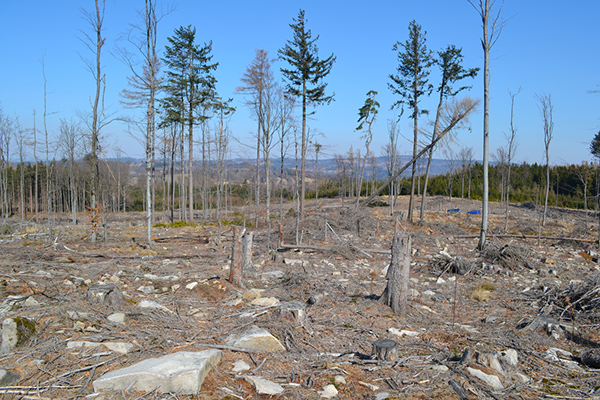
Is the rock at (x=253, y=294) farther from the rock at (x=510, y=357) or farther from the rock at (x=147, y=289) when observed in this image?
the rock at (x=510, y=357)

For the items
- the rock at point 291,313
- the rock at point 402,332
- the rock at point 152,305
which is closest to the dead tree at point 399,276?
the rock at point 402,332

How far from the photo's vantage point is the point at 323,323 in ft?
18.3

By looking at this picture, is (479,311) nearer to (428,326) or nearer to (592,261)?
(428,326)

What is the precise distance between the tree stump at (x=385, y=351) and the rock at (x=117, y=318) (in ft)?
11.0

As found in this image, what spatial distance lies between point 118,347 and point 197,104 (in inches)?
877

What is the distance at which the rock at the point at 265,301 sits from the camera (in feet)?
20.3

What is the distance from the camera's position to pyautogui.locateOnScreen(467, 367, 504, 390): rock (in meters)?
3.72

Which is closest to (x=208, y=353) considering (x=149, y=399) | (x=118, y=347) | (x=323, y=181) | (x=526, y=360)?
(x=149, y=399)

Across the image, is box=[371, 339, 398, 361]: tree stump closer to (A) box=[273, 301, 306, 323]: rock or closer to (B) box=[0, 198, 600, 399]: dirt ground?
(B) box=[0, 198, 600, 399]: dirt ground

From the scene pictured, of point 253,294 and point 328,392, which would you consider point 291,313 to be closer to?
point 253,294

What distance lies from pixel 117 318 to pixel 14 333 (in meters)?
1.17

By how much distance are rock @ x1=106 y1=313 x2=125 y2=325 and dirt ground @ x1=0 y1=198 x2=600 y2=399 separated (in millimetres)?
92

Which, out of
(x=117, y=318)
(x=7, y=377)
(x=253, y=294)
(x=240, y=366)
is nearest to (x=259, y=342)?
(x=240, y=366)

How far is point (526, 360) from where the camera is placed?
4.42m
